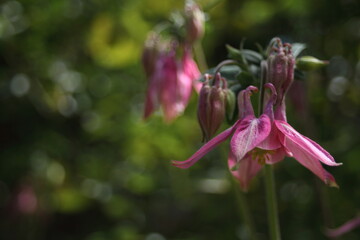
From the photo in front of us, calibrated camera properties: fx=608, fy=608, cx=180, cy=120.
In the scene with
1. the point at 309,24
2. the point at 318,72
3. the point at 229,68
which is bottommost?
the point at 318,72

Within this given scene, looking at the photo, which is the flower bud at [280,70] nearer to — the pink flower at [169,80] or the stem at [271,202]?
the stem at [271,202]

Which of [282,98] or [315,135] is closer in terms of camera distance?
[282,98]

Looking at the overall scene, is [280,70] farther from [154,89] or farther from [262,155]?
[154,89]

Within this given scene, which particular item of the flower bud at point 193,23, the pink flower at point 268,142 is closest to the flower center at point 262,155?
the pink flower at point 268,142

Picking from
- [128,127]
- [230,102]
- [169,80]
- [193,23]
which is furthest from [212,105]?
[128,127]

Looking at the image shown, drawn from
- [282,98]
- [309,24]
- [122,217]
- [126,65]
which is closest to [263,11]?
[309,24]

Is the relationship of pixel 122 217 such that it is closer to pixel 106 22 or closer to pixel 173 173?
pixel 173 173
